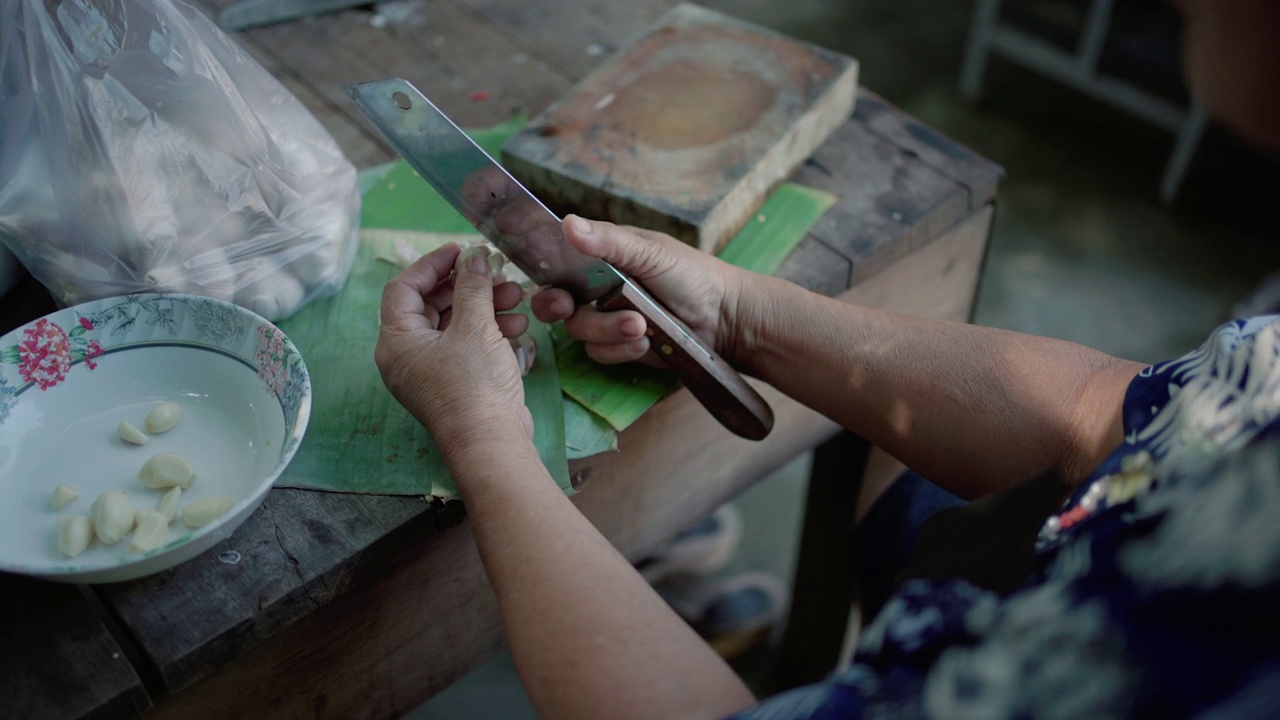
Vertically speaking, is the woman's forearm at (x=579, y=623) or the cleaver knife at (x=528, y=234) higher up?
the cleaver knife at (x=528, y=234)

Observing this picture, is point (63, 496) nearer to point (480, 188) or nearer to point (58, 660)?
point (58, 660)

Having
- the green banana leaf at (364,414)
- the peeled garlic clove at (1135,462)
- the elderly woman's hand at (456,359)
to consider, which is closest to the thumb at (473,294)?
the elderly woman's hand at (456,359)

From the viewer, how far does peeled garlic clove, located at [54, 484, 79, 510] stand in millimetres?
693

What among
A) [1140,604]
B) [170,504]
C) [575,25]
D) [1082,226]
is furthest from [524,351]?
[1082,226]

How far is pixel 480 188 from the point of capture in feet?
2.62

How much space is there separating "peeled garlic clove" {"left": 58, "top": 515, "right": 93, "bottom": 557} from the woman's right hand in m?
0.41

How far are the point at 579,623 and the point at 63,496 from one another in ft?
1.32

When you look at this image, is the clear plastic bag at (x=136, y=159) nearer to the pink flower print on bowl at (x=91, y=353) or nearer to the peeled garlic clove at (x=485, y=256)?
the pink flower print on bowl at (x=91, y=353)

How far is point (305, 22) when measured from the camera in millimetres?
1316

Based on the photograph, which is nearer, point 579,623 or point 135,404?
point 579,623

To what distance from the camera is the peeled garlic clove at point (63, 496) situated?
0.69 m

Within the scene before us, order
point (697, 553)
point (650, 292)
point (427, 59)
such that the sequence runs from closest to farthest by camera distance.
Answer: point (650, 292)
point (427, 59)
point (697, 553)

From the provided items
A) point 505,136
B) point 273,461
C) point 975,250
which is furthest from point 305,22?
point 975,250

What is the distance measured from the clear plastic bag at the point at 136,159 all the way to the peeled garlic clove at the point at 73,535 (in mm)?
218
